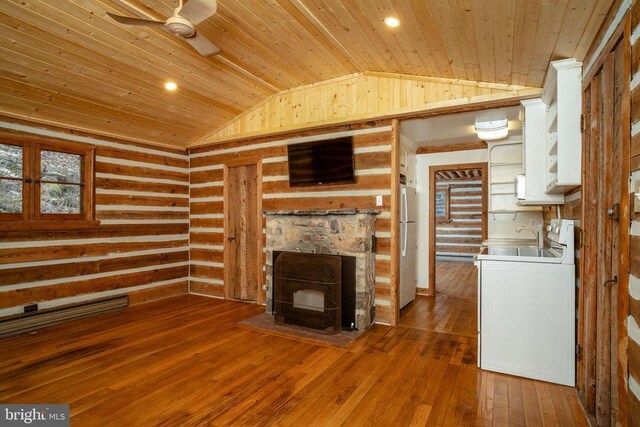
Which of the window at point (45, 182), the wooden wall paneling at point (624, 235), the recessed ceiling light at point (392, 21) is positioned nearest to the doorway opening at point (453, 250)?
the wooden wall paneling at point (624, 235)

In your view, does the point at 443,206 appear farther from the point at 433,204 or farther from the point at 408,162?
the point at 408,162

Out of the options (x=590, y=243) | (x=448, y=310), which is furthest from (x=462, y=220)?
(x=590, y=243)

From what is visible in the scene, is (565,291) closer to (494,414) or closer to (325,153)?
(494,414)

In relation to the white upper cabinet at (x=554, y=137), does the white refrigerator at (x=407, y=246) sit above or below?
below

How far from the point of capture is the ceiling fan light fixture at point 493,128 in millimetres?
4301

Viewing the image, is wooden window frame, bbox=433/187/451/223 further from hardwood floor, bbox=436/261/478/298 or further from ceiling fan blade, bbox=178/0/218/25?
ceiling fan blade, bbox=178/0/218/25

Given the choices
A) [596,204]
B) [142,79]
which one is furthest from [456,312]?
[142,79]

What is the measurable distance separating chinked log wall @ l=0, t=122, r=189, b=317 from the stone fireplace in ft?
7.50

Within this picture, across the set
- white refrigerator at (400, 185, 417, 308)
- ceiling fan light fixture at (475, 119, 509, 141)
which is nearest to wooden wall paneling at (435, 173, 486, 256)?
white refrigerator at (400, 185, 417, 308)

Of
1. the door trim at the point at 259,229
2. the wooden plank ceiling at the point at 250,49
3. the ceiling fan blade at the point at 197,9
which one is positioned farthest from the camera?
the door trim at the point at 259,229

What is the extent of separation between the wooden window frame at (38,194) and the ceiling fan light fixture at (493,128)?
5346mm

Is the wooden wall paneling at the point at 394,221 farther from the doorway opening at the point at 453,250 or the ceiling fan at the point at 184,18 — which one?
the ceiling fan at the point at 184,18

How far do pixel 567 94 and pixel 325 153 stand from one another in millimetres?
2693
